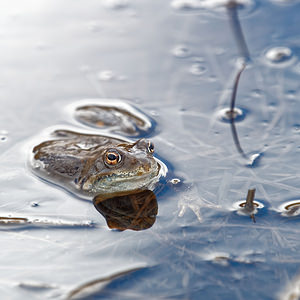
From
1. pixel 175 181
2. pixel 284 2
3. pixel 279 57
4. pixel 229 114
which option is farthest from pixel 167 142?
pixel 284 2

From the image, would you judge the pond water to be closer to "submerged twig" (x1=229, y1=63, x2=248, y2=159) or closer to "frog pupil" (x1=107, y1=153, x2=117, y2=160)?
"submerged twig" (x1=229, y1=63, x2=248, y2=159)

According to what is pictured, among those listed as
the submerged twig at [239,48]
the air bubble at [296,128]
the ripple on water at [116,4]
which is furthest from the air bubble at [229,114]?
the ripple on water at [116,4]

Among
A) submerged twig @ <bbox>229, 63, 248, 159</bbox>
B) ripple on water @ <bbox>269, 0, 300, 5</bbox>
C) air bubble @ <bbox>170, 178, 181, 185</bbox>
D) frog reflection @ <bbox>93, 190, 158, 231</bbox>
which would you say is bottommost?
frog reflection @ <bbox>93, 190, 158, 231</bbox>

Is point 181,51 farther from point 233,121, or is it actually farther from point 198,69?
point 233,121

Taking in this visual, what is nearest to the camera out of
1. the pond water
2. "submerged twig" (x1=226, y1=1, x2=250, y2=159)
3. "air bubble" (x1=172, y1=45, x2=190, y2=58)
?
the pond water

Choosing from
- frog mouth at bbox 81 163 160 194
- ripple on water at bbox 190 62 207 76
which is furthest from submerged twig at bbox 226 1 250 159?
frog mouth at bbox 81 163 160 194

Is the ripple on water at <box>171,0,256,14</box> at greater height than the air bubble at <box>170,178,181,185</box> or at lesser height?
greater
